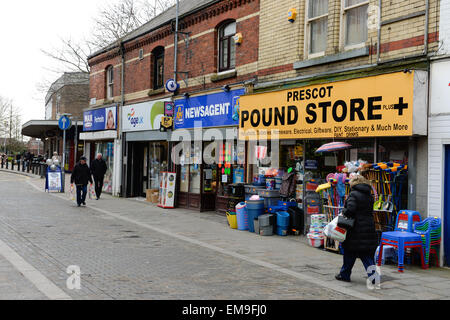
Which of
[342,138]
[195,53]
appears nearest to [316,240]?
[342,138]

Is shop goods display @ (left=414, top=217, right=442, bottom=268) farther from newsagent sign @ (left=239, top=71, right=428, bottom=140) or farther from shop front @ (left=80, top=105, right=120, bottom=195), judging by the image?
shop front @ (left=80, top=105, right=120, bottom=195)

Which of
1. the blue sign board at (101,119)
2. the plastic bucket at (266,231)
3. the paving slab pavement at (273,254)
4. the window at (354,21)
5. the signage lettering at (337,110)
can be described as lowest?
the paving slab pavement at (273,254)

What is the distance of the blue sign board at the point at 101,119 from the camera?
21.7m

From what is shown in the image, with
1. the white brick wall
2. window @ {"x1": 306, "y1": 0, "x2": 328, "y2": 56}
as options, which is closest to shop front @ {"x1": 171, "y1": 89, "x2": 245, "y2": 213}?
window @ {"x1": 306, "y1": 0, "x2": 328, "y2": 56}

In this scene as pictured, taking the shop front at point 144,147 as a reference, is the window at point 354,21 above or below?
above

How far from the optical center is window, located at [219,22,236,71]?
1511 centimetres

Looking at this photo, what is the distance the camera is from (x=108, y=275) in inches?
278

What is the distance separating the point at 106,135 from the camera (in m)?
21.8

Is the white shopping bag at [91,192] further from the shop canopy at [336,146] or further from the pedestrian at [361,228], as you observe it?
the pedestrian at [361,228]

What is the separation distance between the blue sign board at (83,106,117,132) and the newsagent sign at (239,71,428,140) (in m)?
10.1

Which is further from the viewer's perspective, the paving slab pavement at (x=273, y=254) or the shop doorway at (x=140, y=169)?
the shop doorway at (x=140, y=169)

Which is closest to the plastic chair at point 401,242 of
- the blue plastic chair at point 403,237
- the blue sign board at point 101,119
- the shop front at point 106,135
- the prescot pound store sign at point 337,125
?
the blue plastic chair at point 403,237

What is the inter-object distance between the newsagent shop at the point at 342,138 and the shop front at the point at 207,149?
4.23 feet

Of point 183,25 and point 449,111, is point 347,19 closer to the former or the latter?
point 449,111
